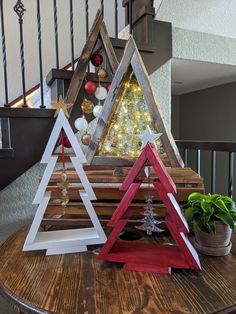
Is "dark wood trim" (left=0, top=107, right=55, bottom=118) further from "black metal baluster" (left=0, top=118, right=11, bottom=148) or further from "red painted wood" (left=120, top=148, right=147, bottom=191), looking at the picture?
"red painted wood" (left=120, top=148, right=147, bottom=191)

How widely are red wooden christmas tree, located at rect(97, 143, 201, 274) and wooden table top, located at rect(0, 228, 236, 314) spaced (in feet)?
0.07

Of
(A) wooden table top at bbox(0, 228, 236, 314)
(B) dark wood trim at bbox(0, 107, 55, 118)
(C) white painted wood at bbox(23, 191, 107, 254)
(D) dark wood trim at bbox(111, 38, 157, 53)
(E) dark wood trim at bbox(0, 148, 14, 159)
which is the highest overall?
(D) dark wood trim at bbox(111, 38, 157, 53)

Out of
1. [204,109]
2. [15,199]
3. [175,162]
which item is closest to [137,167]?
[175,162]

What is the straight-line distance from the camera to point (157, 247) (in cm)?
71

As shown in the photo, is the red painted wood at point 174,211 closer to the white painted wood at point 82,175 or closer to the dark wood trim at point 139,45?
the white painted wood at point 82,175

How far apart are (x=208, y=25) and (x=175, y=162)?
1222mm

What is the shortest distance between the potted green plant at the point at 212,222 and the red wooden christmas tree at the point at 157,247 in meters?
0.07

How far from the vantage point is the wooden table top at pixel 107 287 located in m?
0.51

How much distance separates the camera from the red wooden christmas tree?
2.07ft

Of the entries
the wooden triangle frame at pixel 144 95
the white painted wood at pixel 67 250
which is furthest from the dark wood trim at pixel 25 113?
the white painted wood at pixel 67 250

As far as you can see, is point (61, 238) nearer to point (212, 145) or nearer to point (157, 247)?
point (157, 247)

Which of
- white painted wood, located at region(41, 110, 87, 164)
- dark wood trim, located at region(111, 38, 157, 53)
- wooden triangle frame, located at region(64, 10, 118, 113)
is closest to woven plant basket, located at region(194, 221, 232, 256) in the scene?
white painted wood, located at region(41, 110, 87, 164)

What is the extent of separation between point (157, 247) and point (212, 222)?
0.16m

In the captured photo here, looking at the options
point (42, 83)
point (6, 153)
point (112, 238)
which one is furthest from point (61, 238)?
point (42, 83)
